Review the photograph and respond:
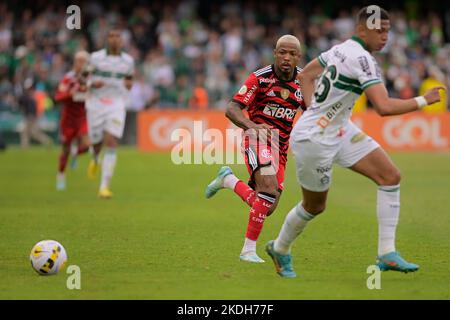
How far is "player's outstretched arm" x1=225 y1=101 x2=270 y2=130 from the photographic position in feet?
31.3

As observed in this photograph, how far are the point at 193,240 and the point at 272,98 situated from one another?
7.63 feet

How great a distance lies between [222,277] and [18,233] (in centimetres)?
428

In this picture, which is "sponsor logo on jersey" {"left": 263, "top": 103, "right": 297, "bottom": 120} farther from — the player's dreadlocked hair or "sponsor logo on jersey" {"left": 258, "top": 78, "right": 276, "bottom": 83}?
the player's dreadlocked hair

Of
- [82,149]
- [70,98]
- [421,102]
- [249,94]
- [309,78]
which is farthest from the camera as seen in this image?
[82,149]

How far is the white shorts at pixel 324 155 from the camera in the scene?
8406 mm

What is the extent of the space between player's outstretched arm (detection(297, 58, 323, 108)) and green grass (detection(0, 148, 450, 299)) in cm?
175

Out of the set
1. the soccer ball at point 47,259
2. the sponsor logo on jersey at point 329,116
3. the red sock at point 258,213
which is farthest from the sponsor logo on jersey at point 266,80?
the soccer ball at point 47,259

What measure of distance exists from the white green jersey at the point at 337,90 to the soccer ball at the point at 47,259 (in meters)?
2.59

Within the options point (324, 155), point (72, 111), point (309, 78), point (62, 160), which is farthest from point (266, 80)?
point (72, 111)

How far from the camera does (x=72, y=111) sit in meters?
19.1

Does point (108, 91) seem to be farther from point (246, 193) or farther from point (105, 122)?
point (246, 193)

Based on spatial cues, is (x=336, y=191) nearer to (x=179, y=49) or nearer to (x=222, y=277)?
(x=222, y=277)

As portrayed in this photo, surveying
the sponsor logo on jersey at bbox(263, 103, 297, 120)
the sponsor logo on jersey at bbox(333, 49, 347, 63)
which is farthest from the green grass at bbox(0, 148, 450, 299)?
the sponsor logo on jersey at bbox(333, 49, 347, 63)
